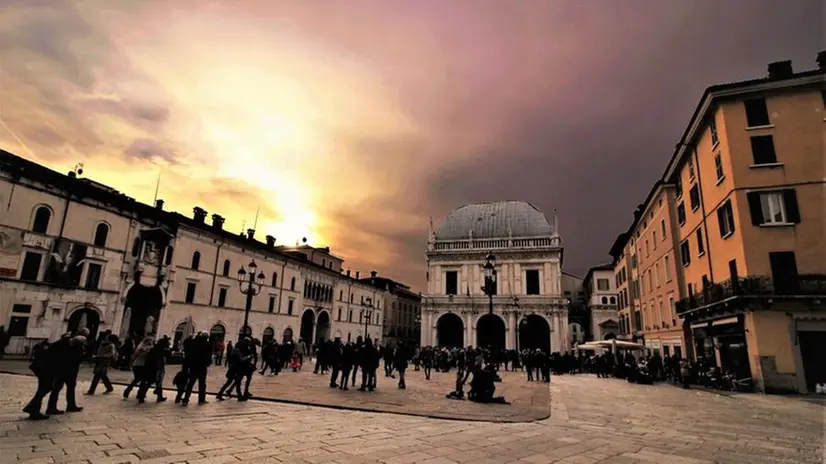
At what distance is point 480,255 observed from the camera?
179ft

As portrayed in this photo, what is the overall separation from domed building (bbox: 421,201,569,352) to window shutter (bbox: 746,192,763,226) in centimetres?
3032

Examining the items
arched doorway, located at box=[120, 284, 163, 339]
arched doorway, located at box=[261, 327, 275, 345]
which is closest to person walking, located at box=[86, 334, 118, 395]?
arched doorway, located at box=[120, 284, 163, 339]

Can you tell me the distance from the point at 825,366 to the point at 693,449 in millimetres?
15901

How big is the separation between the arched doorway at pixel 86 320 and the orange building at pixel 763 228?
113 ft

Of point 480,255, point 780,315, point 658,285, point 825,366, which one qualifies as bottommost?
point 825,366

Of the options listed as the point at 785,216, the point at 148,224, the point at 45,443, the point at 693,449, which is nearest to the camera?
the point at 45,443

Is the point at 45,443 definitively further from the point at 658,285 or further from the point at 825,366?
the point at 658,285

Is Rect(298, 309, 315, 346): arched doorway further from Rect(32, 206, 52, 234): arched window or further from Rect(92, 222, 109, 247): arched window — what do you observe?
Rect(32, 206, 52, 234): arched window

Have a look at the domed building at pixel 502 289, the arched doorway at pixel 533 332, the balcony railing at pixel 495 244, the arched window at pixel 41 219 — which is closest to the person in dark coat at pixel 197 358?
the arched window at pixel 41 219

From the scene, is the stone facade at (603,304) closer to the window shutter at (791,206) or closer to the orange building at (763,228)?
the orange building at (763,228)

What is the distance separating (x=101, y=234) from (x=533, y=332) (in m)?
46.6

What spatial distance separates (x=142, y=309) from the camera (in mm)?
27734

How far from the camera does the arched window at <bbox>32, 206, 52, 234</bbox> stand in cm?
2112

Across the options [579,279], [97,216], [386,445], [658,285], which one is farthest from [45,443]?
[579,279]
